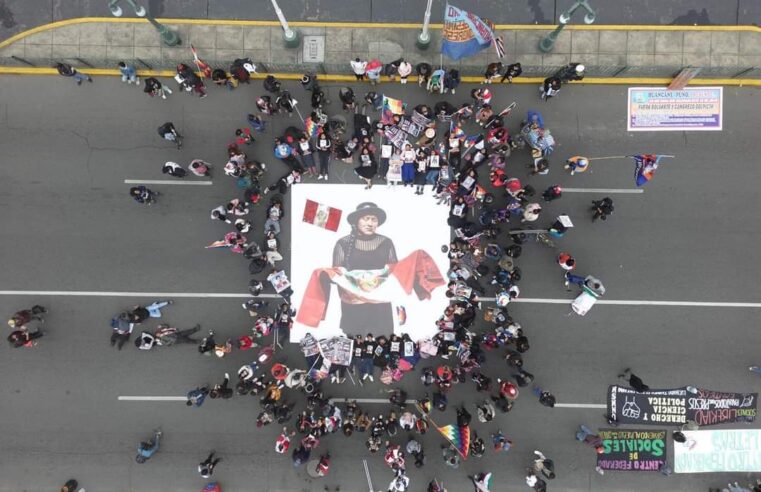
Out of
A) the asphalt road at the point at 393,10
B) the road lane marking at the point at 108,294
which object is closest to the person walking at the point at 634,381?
the asphalt road at the point at 393,10

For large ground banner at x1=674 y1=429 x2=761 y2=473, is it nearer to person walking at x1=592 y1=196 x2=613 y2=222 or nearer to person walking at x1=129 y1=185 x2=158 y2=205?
person walking at x1=592 y1=196 x2=613 y2=222

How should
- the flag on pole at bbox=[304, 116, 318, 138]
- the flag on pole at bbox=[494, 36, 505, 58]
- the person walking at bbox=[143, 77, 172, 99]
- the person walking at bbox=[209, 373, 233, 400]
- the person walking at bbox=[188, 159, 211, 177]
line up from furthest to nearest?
1. the flag on pole at bbox=[304, 116, 318, 138]
2. the person walking at bbox=[188, 159, 211, 177]
3. the person walking at bbox=[143, 77, 172, 99]
4. the person walking at bbox=[209, 373, 233, 400]
5. the flag on pole at bbox=[494, 36, 505, 58]

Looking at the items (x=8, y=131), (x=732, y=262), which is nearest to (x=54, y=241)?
(x=8, y=131)

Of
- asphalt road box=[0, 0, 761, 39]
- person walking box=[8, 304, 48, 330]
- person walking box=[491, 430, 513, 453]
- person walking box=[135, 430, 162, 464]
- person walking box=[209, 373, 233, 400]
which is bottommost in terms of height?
person walking box=[135, 430, 162, 464]

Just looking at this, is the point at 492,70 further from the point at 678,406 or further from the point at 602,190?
the point at 678,406

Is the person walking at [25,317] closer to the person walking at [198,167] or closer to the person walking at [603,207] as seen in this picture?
the person walking at [198,167]

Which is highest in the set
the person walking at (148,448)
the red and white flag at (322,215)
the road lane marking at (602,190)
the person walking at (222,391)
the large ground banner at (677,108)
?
the large ground banner at (677,108)

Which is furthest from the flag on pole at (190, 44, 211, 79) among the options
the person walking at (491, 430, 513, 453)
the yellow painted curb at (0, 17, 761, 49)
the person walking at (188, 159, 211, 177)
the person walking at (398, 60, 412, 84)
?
the person walking at (491, 430, 513, 453)

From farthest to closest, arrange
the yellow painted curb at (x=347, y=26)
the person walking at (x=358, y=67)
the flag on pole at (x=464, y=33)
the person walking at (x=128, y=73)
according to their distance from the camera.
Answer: the yellow painted curb at (x=347, y=26) → the person walking at (x=128, y=73) → the person walking at (x=358, y=67) → the flag on pole at (x=464, y=33)
